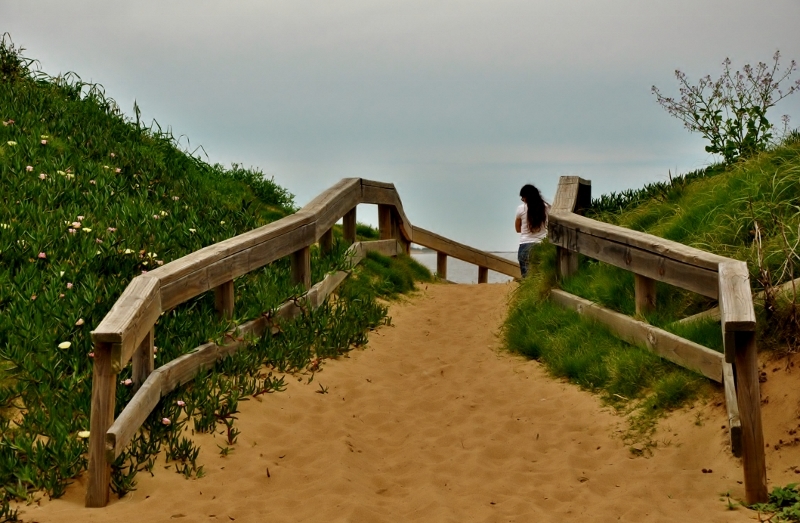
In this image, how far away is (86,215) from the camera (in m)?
9.17

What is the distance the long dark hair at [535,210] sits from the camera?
11805 millimetres

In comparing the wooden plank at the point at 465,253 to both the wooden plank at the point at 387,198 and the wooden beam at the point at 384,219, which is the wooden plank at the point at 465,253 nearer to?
the wooden plank at the point at 387,198

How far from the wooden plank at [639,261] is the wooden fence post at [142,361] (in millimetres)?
3699

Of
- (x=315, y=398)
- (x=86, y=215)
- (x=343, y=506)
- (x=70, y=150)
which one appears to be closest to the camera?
(x=343, y=506)

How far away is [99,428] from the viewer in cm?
523

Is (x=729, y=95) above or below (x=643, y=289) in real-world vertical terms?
above

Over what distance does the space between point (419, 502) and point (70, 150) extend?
743cm


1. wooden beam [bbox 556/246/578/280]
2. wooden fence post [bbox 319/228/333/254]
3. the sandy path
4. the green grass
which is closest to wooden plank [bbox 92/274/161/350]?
the sandy path

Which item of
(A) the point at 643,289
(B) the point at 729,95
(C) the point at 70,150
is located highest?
(B) the point at 729,95

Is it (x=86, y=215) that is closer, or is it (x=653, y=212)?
(x=86, y=215)

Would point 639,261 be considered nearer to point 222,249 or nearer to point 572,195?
point 572,195

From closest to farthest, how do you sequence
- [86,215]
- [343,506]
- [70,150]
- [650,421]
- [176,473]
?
[343,506], [176,473], [650,421], [86,215], [70,150]

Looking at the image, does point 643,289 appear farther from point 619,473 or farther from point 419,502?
point 419,502

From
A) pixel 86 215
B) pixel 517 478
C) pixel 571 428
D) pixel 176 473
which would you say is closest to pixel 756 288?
pixel 571 428
